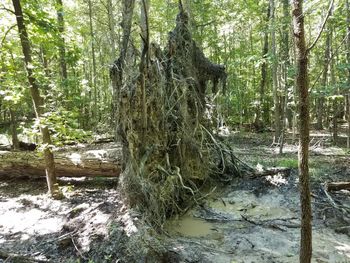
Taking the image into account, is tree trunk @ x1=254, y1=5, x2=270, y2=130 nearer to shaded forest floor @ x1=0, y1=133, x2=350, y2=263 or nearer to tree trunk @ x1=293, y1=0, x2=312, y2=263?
shaded forest floor @ x1=0, y1=133, x2=350, y2=263

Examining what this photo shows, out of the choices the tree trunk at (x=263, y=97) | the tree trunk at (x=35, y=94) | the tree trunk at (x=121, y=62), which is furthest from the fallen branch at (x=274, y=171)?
the tree trunk at (x=263, y=97)

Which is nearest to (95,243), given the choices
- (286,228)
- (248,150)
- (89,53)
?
(286,228)

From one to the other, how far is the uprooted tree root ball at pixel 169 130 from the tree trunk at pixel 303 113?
2.84 meters

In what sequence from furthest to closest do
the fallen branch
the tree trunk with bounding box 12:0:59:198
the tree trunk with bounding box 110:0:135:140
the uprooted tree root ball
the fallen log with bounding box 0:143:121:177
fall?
the fallen log with bounding box 0:143:121:177, the fallen branch, the tree trunk with bounding box 110:0:135:140, the tree trunk with bounding box 12:0:59:198, the uprooted tree root ball

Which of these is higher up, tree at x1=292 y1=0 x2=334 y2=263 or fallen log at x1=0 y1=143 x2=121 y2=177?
tree at x1=292 y1=0 x2=334 y2=263

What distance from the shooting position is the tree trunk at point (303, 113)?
2916mm

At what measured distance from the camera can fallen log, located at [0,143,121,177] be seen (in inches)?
310

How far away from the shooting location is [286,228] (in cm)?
562

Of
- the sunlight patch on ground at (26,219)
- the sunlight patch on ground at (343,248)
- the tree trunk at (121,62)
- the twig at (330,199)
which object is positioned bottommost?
the sunlight patch on ground at (343,248)

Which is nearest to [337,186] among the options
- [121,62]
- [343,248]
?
[343,248]

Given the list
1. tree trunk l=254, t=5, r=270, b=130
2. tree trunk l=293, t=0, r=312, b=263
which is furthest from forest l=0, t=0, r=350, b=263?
tree trunk l=254, t=5, r=270, b=130

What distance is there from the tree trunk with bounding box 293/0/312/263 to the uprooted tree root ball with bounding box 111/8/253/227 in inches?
112

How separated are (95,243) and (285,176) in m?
4.72

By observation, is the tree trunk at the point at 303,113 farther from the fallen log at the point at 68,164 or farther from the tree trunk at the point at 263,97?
the tree trunk at the point at 263,97
